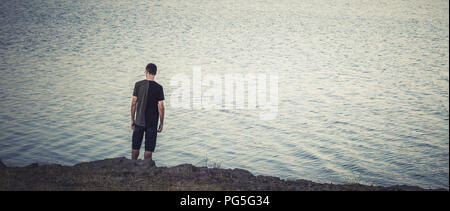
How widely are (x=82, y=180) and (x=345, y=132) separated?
12027mm

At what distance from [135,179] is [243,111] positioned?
470 inches

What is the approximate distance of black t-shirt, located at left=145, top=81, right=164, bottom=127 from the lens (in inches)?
389

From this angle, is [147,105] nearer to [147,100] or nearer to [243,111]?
[147,100]

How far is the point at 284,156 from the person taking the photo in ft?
49.9

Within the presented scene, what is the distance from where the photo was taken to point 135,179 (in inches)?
364

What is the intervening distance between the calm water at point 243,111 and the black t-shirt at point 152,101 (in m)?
4.06

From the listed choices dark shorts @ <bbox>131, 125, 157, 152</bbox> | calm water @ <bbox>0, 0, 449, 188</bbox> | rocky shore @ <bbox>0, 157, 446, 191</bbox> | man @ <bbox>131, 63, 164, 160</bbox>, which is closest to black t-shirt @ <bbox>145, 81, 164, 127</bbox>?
man @ <bbox>131, 63, 164, 160</bbox>

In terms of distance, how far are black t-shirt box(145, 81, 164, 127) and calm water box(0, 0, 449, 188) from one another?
4.06 meters

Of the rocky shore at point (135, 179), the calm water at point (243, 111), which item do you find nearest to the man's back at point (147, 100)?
the rocky shore at point (135, 179)

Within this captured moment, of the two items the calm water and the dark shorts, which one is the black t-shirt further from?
the calm water

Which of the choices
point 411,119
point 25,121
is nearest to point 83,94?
point 25,121

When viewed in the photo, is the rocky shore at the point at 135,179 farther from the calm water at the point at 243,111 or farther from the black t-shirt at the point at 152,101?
the calm water at the point at 243,111

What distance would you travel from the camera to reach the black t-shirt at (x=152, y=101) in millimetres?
9875

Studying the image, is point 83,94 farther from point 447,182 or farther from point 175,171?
point 447,182
